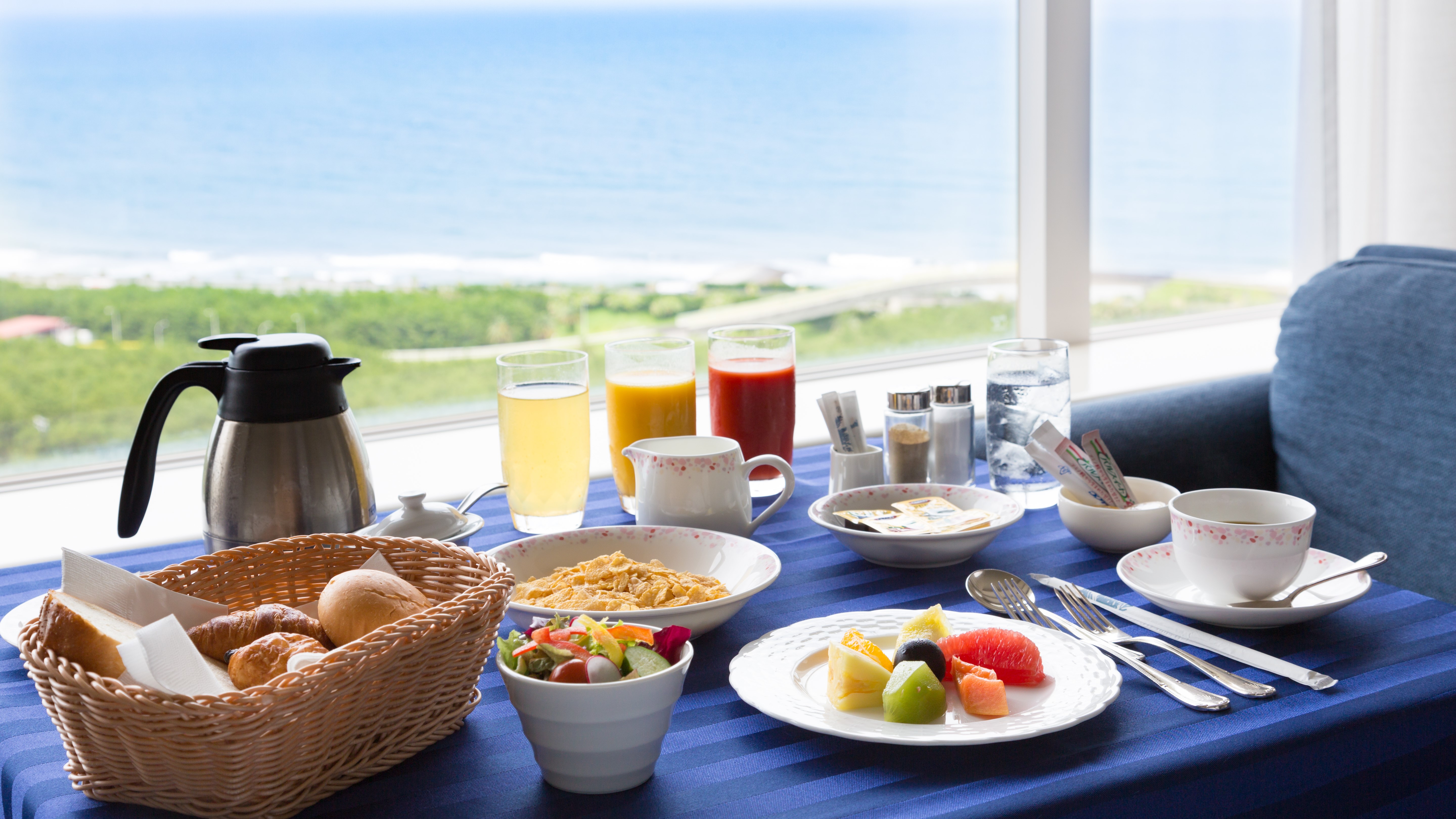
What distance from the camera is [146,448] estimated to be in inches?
33.8

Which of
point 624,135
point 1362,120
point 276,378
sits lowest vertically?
point 276,378

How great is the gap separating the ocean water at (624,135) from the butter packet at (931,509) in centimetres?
161

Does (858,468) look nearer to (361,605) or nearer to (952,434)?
(952,434)

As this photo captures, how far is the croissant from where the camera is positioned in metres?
0.64

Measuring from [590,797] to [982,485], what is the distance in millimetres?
751

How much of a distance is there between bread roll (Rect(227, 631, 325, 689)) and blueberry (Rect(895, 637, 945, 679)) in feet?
1.15

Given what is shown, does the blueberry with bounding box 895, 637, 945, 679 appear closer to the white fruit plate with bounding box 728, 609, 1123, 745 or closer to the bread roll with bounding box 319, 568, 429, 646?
the white fruit plate with bounding box 728, 609, 1123, 745

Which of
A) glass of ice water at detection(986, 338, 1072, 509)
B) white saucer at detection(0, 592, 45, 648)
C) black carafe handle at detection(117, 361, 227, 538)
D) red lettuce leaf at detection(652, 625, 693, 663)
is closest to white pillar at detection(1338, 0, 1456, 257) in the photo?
glass of ice water at detection(986, 338, 1072, 509)

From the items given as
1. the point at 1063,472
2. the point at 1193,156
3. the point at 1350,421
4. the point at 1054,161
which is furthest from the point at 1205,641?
the point at 1193,156

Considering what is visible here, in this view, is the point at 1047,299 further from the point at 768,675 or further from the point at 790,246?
the point at 790,246

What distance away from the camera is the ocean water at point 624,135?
10.1 ft

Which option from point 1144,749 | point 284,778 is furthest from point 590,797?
point 1144,749

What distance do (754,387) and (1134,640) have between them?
1.80 feet

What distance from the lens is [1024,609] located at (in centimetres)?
83
